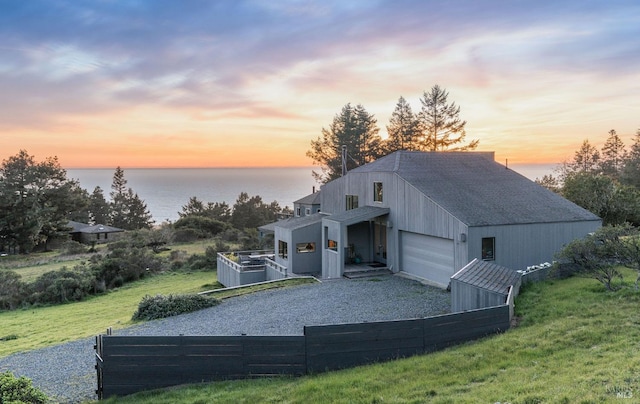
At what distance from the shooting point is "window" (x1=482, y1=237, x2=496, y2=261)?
15.1 m

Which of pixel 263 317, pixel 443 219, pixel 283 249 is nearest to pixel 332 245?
Result: pixel 283 249

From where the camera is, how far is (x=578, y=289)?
433 inches

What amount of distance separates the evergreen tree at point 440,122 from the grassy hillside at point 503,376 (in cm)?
3825

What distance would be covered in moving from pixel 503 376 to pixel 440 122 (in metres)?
41.8

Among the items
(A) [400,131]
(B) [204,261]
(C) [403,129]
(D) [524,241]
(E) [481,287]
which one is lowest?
(B) [204,261]

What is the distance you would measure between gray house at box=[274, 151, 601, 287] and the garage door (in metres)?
0.04

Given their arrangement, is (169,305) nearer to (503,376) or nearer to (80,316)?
(80,316)

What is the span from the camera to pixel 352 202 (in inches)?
902

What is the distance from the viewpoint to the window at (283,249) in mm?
21987

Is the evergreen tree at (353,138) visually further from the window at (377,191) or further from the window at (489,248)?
the window at (489,248)

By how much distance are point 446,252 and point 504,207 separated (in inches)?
120

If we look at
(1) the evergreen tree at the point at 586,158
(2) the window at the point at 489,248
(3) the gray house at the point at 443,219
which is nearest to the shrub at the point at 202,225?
(3) the gray house at the point at 443,219

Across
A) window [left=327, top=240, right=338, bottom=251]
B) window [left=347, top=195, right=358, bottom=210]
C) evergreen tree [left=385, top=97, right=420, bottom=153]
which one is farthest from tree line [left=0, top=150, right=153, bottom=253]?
evergreen tree [left=385, top=97, right=420, bottom=153]

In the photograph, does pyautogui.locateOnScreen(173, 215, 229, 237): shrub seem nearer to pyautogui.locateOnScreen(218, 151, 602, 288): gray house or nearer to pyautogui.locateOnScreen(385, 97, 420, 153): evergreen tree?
pyautogui.locateOnScreen(385, 97, 420, 153): evergreen tree
